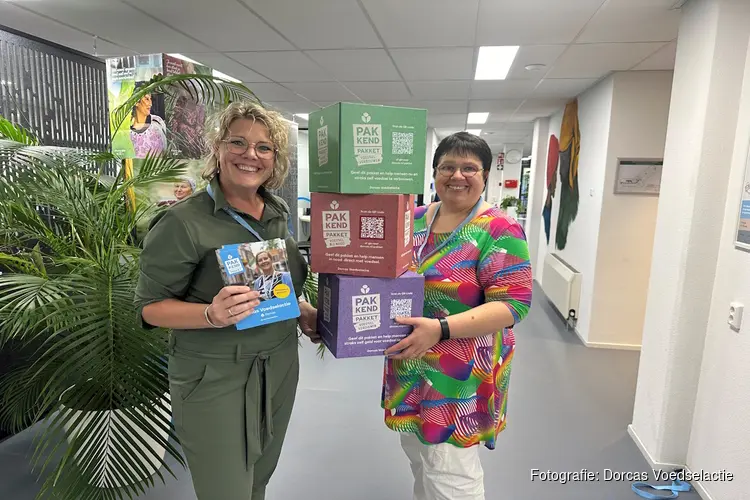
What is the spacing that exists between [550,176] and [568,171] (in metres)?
0.98

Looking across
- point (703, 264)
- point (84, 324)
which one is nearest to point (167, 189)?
point (84, 324)

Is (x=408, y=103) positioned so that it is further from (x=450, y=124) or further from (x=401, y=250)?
(x=401, y=250)

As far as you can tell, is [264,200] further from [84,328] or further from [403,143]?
[84,328]

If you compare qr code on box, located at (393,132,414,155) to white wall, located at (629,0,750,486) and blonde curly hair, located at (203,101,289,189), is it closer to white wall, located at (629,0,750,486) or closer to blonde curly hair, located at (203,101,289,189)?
blonde curly hair, located at (203,101,289,189)

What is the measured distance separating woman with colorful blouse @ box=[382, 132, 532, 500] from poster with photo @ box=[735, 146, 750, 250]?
1.16 metres

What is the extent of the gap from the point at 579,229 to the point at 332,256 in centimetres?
386

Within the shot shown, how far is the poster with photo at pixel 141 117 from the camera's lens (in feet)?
7.47

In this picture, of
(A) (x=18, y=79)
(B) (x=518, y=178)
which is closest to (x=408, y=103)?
(A) (x=18, y=79)

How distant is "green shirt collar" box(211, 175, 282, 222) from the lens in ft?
3.82

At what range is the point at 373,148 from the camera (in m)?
1.13

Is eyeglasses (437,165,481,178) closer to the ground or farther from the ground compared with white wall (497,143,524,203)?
closer to the ground

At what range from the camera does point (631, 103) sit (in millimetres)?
3611

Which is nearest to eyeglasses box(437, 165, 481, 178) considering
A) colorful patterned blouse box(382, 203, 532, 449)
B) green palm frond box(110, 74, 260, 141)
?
colorful patterned blouse box(382, 203, 532, 449)

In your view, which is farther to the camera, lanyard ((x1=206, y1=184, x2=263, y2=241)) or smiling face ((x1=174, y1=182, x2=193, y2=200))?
smiling face ((x1=174, y1=182, x2=193, y2=200))
